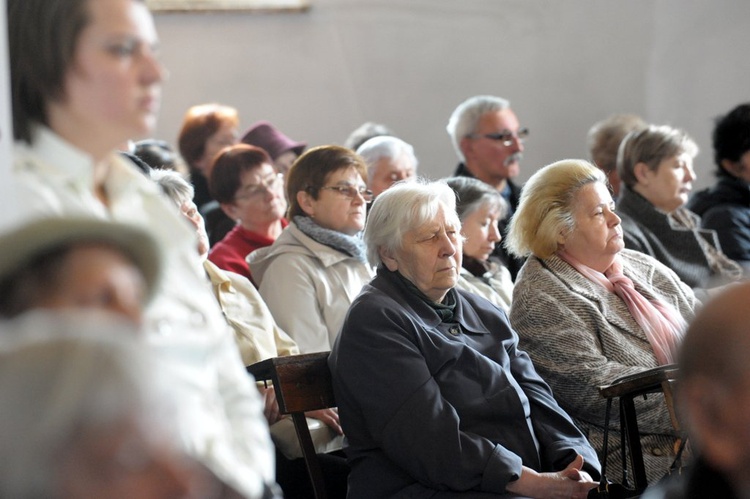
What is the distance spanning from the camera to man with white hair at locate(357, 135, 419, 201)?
5.23m

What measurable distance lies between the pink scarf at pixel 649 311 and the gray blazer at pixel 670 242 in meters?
0.97

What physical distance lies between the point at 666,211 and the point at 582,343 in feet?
5.61

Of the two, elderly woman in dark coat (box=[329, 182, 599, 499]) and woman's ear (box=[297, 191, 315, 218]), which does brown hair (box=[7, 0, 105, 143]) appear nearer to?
elderly woman in dark coat (box=[329, 182, 599, 499])

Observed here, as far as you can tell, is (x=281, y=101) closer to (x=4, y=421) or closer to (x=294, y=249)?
(x=294, y=249)

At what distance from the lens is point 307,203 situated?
4.34 metres

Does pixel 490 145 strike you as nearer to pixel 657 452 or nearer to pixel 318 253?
pixel 318 253

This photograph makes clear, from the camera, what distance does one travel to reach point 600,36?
751cm

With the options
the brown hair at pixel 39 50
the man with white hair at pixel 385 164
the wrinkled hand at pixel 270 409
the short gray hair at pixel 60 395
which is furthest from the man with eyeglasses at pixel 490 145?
the short gray hair at pixel 60 395

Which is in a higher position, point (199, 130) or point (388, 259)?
point (199, 130)

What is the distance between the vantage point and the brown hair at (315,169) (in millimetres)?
4340

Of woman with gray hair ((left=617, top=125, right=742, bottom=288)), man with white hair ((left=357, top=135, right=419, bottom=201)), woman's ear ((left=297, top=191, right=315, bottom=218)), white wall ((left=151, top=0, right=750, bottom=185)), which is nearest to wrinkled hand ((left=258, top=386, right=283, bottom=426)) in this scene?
woman's ear ((left=297, top=191, right=315, bottom=218))

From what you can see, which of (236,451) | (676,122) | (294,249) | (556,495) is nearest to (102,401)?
(236,451)

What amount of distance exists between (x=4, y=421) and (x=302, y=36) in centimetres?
632

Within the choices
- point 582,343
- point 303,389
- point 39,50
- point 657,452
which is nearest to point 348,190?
point 582,343
